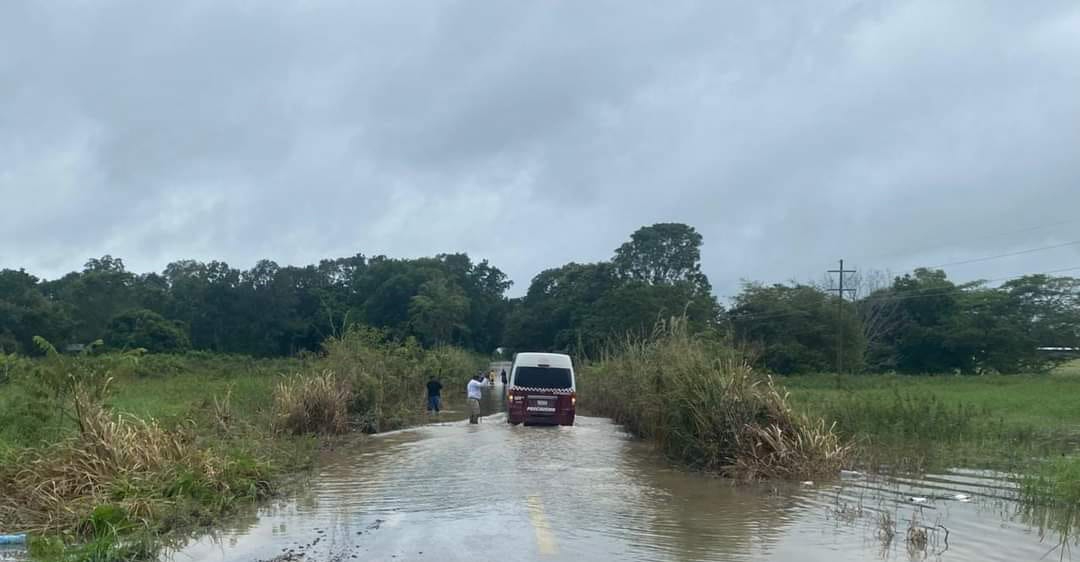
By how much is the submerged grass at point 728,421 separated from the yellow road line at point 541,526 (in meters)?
4.29

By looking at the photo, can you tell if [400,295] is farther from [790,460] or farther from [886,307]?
[790,460]

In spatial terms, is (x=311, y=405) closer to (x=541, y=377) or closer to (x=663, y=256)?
(x=541, y=377)

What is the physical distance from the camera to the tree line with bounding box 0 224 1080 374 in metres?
61.5

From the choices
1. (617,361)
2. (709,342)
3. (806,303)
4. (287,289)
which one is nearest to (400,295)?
(287,289)

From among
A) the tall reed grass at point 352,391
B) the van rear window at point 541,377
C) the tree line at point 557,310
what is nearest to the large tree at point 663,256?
the tree line at point 557,310

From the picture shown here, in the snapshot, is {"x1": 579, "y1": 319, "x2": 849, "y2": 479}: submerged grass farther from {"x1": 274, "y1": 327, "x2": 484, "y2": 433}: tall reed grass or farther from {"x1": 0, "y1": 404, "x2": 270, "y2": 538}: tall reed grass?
{"x1": 274, "y1": 327, "x2": 484, "y2": 433}: tall reed grass

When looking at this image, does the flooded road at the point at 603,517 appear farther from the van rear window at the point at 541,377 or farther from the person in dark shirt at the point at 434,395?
the person in dark shirt at the point at 434,395

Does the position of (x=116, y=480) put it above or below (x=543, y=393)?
below

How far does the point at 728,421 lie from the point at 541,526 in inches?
244

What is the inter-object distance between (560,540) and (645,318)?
180 ft

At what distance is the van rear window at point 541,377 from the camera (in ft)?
82.5

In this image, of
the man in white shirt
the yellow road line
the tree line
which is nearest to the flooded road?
the yellow road line

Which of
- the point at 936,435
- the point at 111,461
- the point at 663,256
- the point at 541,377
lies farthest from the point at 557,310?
the point at 111,461

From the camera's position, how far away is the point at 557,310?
291 ft
